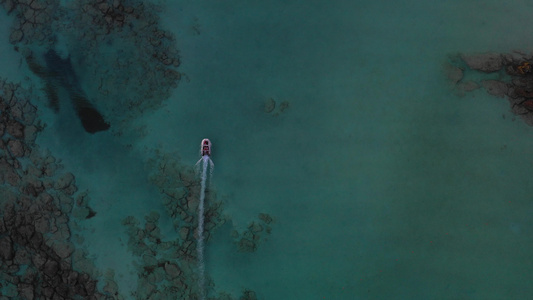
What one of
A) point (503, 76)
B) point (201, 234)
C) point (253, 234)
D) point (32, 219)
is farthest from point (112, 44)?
point (503, 76)

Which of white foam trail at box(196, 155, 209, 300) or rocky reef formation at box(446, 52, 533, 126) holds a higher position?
rocky reef formation at box(446, 52, 533, 126)

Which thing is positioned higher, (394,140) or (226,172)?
(394,140)

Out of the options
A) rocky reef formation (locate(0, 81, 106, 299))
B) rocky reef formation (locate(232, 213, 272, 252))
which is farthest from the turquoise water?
rocky reef formation (locate(0, 81, 106, 299))

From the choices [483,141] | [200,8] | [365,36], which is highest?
[200,8]

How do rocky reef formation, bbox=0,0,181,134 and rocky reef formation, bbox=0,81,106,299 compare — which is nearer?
rocky reef formation, bbox=0,81,106,299

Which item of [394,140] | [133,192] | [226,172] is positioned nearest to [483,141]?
[394,140]

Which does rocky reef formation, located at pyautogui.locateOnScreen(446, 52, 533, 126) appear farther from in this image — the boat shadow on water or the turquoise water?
the boat shadow on water

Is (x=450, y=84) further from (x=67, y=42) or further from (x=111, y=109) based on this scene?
(x=67, y=42)
